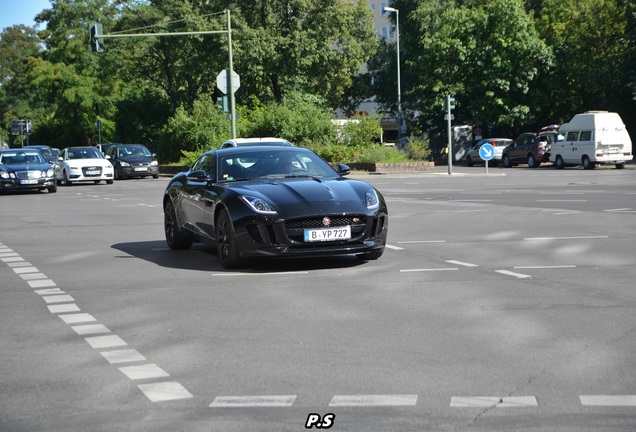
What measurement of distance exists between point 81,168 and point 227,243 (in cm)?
3217

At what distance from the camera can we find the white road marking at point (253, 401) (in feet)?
18.7

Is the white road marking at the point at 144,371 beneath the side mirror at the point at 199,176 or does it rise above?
beneath

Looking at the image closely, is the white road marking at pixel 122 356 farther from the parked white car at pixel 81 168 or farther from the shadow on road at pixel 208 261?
the parked white car at pixel 81 168

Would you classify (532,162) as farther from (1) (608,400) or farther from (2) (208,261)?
(1) (608,400)

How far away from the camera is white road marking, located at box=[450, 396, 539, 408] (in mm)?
5602

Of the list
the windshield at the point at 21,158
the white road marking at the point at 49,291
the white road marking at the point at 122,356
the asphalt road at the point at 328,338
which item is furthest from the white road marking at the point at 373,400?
the windshield at the point at 21,158

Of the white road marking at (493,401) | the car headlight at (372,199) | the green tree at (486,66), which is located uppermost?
the green tree at (486,66)

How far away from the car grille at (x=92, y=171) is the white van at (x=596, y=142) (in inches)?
822

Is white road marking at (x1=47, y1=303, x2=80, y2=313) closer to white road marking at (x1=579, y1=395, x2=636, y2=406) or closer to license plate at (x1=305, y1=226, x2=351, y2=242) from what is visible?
license plate at (x1=305, y1=226, x2=351, y2=242)

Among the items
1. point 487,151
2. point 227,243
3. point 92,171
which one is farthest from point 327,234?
point 92,171

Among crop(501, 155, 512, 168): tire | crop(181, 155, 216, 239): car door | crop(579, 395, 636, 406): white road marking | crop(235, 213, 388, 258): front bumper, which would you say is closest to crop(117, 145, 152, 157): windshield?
crop(501, 155, 512, 168): tire

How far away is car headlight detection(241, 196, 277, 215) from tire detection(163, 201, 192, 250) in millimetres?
2755

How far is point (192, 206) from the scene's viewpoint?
14.0 metres

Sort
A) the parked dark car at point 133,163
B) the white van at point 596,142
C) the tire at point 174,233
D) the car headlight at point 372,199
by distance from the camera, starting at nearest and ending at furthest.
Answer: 1. the car headlight at point 372,199
2. the tire at point 174,233
3. the white van at point 596,142
4. the parked dark car at point 133,163
